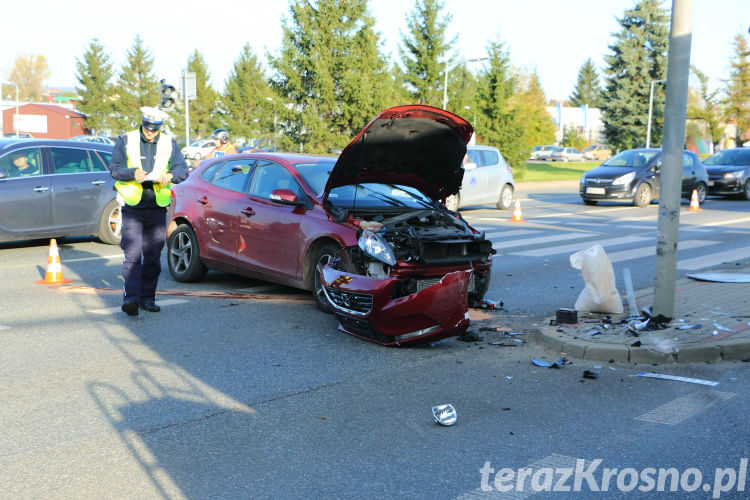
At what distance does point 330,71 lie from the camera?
2762 centimetres

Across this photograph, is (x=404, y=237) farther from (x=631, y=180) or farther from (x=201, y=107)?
(x=201, y=107)

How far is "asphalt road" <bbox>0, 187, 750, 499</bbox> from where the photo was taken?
12.3 feet

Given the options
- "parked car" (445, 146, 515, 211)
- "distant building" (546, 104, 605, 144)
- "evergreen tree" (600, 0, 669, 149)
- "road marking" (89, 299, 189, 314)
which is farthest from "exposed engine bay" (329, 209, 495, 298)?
"distant building" (546, 104, 605, 144)

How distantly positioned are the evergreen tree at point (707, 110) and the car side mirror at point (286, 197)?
4557 centimetres

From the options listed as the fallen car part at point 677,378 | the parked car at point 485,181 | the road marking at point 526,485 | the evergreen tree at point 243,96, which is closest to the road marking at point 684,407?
the fallen car part at point 677,378

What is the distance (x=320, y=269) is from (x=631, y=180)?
647 inches

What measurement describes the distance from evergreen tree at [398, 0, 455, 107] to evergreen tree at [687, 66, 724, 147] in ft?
64.8

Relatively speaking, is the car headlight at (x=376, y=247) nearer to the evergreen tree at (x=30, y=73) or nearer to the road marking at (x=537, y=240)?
the road marking at (x=537, y=240)

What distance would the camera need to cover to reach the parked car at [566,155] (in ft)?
231

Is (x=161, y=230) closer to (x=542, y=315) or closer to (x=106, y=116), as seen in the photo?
(x=542, y=315)

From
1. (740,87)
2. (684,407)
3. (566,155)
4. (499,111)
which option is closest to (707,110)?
(740,87)

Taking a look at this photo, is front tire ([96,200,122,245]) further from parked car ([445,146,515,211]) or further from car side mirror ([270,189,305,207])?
parked car ([445,146,515,211])

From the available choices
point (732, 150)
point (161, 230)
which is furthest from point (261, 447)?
point (732, 150)

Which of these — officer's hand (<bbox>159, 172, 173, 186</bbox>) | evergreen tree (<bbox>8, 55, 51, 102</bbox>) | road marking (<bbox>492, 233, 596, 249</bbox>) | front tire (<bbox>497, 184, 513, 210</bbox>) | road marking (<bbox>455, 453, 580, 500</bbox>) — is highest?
evergreen tree (<bbox>8, 55, 51, 102</bbox>)
